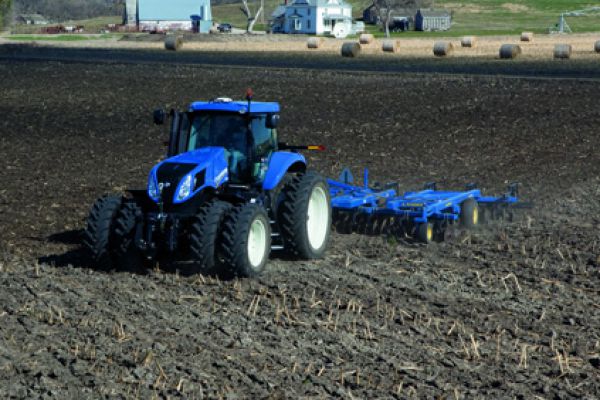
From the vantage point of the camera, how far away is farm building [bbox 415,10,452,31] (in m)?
102

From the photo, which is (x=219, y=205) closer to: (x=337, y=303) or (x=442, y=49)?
(x=337, y=303)

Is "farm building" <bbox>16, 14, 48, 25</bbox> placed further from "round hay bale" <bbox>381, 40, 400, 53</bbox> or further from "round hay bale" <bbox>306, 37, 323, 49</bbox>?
"round hay bale" <bbox>381, 40, 400, 53</bbox>

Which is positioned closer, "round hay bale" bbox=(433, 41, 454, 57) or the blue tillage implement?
the blue tillage implement

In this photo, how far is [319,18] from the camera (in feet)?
313

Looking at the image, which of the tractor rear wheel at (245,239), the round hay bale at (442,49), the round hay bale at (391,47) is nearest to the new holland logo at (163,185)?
the tractor rear wheel at (245,239)

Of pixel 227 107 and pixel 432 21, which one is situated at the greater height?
pixel 432 21

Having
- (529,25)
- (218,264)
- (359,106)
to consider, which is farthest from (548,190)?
(529,25)

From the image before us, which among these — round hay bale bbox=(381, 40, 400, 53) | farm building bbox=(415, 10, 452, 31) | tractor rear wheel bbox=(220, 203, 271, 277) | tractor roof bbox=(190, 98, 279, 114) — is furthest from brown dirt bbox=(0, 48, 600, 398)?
farm building bbox=(415, 10, 452, 31)

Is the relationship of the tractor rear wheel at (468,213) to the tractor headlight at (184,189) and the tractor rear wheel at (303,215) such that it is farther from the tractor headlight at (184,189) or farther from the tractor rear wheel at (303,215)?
the tractor headlight at (184,189)

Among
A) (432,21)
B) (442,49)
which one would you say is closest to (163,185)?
(442,49)

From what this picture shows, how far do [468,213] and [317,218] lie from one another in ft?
7.36

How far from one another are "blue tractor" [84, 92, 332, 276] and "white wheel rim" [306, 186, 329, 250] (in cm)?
1

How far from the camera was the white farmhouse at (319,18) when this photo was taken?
9531cm

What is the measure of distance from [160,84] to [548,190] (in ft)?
65.8
